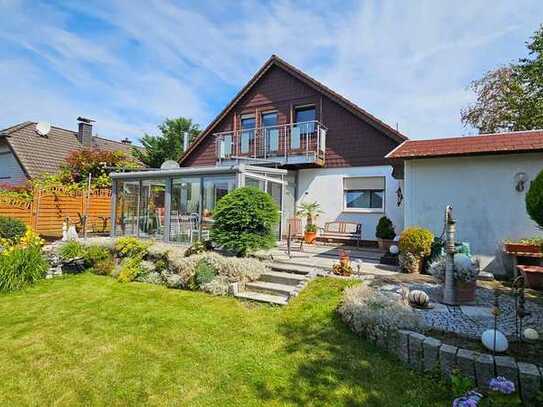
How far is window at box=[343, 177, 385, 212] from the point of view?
12.0 m

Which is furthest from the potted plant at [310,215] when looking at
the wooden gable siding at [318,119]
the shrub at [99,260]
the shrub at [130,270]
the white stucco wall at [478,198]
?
the shrub at [99,260]

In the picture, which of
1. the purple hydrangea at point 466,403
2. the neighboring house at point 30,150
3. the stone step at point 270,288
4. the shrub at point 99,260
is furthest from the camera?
the neighboring house at point 30,150

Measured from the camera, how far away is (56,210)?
1355 cm

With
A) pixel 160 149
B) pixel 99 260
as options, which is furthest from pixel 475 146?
pixel 160 149

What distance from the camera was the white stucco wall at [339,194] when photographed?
38.1ft

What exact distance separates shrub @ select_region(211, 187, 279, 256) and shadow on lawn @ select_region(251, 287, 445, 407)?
2.96 m

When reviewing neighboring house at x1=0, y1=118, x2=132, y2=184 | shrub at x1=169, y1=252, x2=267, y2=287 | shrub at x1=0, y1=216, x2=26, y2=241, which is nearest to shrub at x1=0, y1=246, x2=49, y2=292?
shrub at x1=0, y1=216, x2=26, y2=241

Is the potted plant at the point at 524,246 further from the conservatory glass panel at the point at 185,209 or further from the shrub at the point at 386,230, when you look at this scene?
the conservatory glass panel at the point at 185,209

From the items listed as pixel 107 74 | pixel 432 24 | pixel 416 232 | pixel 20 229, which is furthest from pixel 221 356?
pixel 107 74

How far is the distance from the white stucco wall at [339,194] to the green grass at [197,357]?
244 inches

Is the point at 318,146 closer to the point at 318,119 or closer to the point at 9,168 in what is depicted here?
the point at 318,119

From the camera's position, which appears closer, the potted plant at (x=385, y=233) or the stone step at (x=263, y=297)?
the stone step at (x=263, y=297)

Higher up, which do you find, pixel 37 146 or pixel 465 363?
pixel 37 146

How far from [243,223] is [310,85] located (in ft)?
27.6
